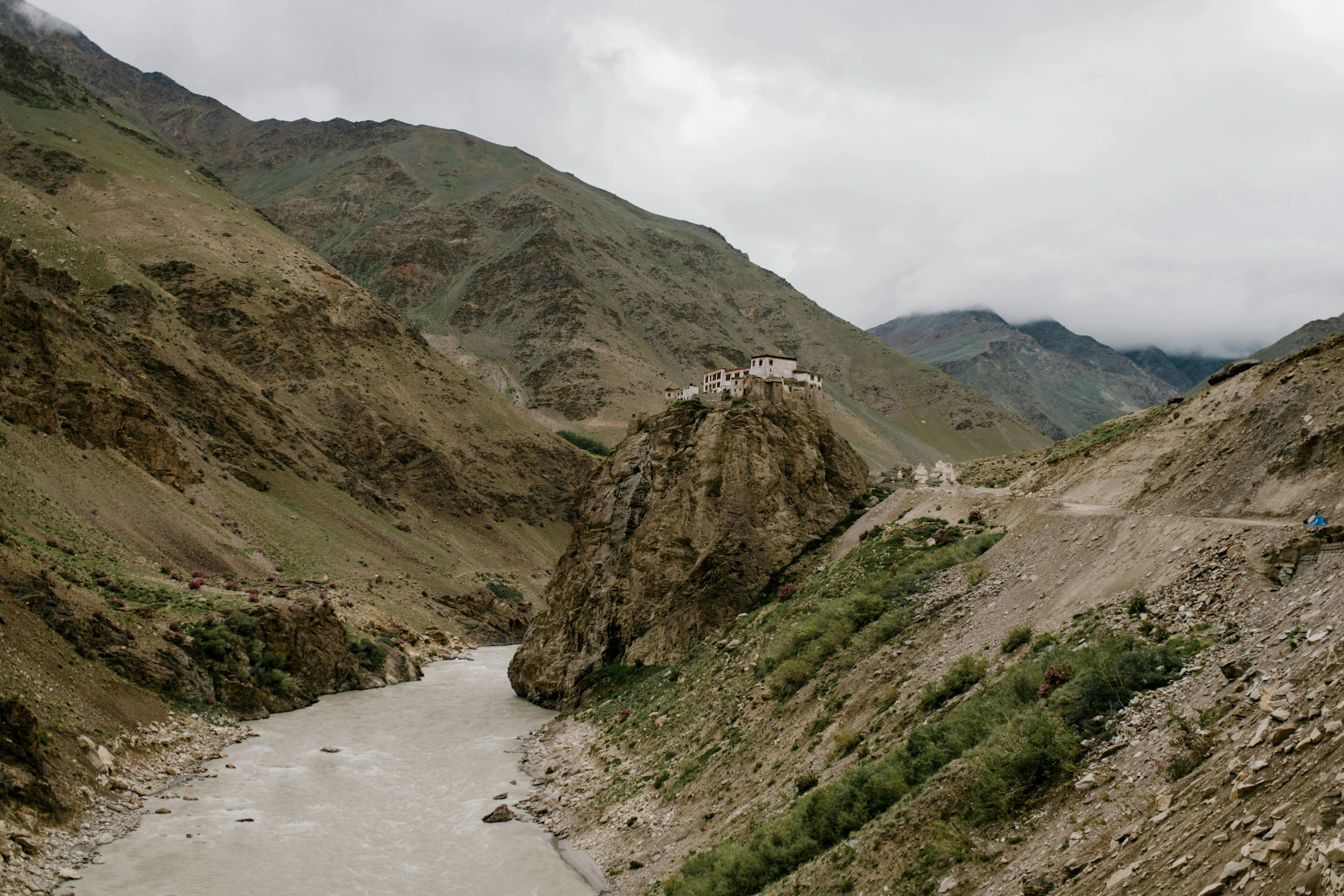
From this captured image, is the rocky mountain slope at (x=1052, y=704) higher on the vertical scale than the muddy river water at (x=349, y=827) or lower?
higher

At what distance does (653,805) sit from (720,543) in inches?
641

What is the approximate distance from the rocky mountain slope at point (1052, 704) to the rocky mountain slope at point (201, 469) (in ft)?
61.1

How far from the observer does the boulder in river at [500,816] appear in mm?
26922

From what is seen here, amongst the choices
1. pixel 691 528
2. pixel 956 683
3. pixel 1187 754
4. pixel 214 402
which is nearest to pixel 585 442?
pixel 214 402

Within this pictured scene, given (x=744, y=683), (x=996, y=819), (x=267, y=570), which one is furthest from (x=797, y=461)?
(x=267, y=570)

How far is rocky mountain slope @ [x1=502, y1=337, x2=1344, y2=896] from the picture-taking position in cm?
937

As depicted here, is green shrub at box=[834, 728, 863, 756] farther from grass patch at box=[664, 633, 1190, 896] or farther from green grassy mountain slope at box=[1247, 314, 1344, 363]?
green grassy mountain slope at box=[1247, 314, 1344, 363]

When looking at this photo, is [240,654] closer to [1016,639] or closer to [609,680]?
[609,680]

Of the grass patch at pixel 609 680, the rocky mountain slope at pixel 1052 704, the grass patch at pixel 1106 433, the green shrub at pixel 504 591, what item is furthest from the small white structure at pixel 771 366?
the rocky mountain slope at pixel 1052 704

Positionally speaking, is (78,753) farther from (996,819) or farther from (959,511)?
(959,511)

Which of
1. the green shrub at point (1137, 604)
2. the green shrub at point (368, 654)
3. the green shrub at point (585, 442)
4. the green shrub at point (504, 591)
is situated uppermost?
the green shrub at point (585, 442)

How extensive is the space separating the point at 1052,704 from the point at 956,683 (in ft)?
11.9

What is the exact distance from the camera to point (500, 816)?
26984mm

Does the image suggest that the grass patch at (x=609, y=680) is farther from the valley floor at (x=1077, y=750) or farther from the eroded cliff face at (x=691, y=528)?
the valley floor at (x=1077, y=750)
